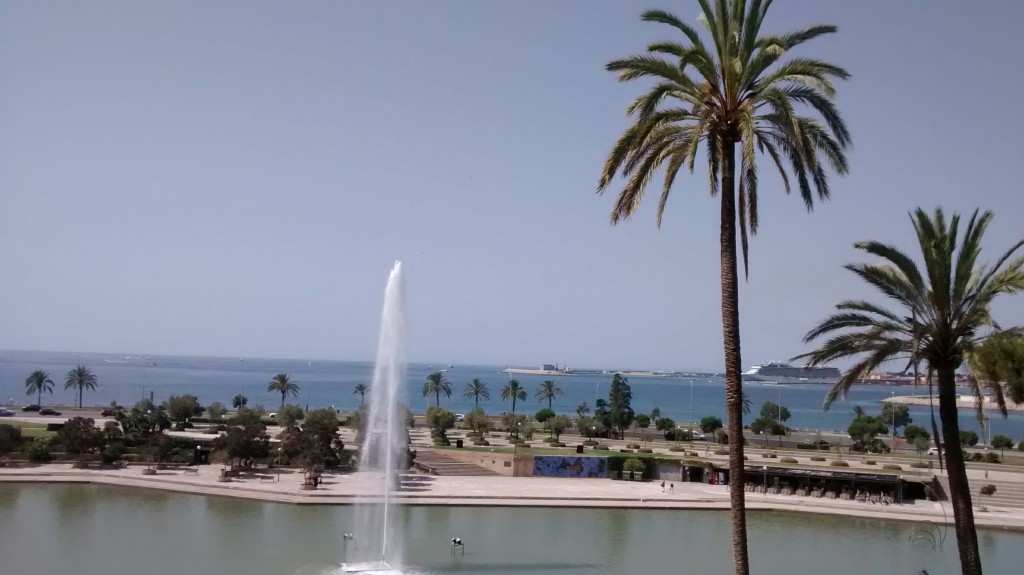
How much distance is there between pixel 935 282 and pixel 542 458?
108 ft

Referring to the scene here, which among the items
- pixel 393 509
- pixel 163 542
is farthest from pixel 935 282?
pixel 163 542

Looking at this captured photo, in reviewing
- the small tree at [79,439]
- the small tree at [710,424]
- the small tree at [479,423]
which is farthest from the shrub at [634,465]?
the small tree at [710,424]

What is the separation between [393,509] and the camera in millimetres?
31219

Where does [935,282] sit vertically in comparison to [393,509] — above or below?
above

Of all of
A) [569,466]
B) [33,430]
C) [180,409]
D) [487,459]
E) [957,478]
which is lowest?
[569,466]

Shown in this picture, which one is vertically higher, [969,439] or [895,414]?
[895,414]

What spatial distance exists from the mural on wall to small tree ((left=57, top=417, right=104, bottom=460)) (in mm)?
23995

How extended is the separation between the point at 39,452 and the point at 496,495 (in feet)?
78.8

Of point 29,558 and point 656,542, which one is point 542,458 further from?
point 29,558

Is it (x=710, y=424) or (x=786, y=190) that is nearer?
(x=786, y=190)

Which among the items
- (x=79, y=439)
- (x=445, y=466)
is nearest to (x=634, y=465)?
(x=445, y=466)

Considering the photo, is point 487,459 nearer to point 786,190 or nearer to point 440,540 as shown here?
point 440,540

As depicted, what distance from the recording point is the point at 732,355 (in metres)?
13.1

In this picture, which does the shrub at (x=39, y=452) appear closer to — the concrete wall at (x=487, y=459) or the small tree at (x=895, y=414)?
the concrete wall at (x=487, y=459)
